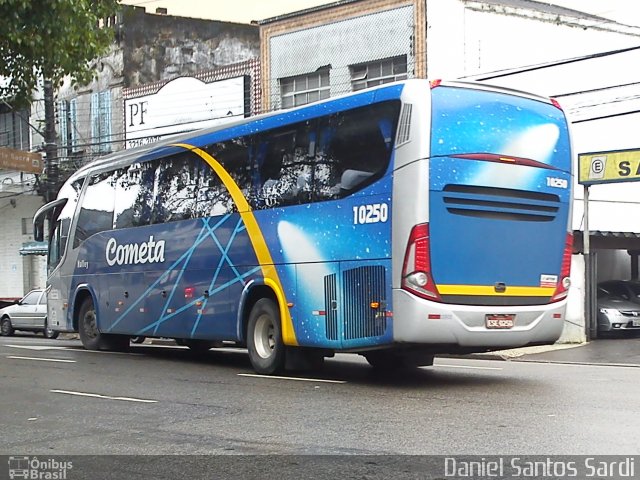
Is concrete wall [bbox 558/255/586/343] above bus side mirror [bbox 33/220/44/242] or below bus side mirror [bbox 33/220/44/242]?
below

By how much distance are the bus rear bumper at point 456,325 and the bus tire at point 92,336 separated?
9.02 meters

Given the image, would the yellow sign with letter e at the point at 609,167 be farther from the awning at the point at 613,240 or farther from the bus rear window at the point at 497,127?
the bus rear window at the point at 497,127

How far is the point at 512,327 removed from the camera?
11.5 m

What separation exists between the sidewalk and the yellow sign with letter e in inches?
148

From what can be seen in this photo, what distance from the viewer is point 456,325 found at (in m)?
11.0

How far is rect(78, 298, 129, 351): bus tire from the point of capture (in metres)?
18.3

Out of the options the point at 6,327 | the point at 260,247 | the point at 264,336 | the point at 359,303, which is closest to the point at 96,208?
the point at 260,247

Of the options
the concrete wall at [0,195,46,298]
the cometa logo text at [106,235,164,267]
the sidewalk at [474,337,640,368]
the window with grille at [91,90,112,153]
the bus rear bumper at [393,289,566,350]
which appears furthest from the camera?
the concrete wall at [0,195,46,298]

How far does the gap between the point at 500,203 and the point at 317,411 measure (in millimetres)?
3789

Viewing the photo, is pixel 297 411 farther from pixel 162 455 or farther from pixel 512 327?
pixel 512 327

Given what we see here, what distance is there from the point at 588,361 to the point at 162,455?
11.6m

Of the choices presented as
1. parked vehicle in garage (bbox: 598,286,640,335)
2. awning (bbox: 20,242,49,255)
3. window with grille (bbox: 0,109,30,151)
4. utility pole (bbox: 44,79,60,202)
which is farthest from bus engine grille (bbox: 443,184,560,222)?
window with grille (bbox: 0,109,30,151)

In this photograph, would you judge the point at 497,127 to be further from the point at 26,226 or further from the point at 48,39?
the point at 26,226

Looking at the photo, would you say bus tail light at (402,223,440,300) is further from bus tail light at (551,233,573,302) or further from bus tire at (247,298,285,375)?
bus tire at (247,298,285,375)
